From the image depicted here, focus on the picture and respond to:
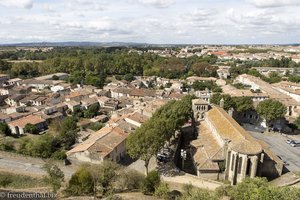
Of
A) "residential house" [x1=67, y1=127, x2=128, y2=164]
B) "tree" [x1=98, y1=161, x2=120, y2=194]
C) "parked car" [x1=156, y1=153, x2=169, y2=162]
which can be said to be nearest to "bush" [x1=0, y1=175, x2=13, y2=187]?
"residential house" [x1=67, y1=127, x2=128, y2=164]

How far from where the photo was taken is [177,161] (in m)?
49.9

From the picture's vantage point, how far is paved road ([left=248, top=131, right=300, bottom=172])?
49.0m

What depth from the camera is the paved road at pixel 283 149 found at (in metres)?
49.0

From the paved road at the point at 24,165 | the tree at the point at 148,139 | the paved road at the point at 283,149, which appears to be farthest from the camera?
the paved road at the point at 283,149

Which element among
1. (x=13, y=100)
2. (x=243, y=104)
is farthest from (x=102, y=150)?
(x=13, y=100)

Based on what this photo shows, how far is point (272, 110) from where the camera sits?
Answer: 6469 cm

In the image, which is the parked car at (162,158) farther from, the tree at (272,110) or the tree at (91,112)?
the tree at (91,112)

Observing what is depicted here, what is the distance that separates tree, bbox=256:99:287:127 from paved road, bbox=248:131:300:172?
4364mm

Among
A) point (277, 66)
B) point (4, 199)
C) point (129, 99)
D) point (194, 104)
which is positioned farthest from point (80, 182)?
point (277, 66)

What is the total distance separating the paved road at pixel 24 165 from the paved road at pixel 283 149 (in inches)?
1528

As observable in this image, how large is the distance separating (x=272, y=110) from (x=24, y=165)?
55067 millimetres

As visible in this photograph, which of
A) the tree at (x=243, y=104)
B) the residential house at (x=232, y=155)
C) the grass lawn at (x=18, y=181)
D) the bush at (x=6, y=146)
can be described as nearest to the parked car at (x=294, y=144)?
the tree at (x=243, y=104)

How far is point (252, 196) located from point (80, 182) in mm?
19821

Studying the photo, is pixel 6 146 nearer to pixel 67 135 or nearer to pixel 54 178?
pixel 67 135
